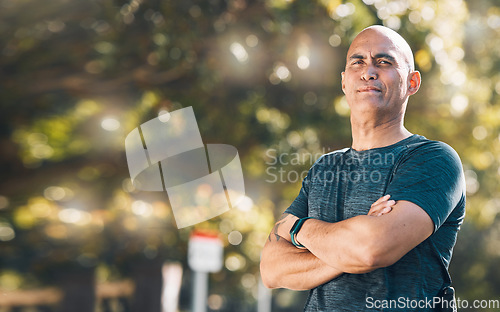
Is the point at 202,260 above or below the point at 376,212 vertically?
below

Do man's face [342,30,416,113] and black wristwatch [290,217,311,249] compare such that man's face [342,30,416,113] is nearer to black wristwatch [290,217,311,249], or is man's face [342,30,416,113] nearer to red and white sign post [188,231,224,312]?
black wristwatch [290,217,311,249]

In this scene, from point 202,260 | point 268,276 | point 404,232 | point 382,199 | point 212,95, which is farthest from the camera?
point 212,95

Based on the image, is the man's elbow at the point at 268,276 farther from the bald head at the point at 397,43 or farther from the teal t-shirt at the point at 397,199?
the bald head at the point at 397,43

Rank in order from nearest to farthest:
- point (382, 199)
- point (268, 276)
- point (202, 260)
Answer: point (382, 199)
point (268, 276)
point (202, 260)

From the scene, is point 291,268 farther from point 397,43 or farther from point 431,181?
point 397,43

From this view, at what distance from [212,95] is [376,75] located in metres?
4.73

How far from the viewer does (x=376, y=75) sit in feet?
6.77

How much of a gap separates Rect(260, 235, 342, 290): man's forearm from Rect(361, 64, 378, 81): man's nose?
0.63 meters

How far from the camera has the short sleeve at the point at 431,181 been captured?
1801 millimetres

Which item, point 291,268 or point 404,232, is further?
point 291,268

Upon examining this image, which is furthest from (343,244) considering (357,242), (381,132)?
(381,132)

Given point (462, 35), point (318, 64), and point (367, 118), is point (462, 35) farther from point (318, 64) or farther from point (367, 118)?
point (367, 118)

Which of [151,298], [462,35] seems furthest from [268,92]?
[151,298]

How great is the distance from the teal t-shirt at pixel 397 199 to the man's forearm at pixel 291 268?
4 cm
